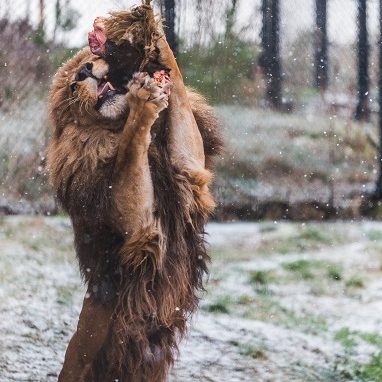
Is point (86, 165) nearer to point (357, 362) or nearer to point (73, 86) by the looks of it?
point (73, 86)

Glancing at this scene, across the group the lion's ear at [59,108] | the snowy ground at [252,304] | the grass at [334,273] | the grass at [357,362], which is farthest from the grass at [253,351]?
the lion's ear at [59,108]

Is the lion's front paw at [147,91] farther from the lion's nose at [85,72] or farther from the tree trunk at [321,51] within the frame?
the tree trunk at [321,51]

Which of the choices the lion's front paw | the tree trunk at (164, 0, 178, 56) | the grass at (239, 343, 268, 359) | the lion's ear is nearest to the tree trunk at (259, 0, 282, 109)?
the tree trunk at (164, 0, 178, 56)

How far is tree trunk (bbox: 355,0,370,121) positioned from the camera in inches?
306

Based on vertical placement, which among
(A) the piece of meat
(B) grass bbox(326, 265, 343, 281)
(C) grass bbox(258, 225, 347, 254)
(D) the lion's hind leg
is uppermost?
(A) the piece of meat

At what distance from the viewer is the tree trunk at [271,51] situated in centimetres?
730

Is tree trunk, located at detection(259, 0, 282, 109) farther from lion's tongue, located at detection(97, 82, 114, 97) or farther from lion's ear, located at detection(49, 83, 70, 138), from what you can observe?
lion's tongue, located at detection(97, 82, 114, 97)

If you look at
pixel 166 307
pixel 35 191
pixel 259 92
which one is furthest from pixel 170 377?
pixel 259 92

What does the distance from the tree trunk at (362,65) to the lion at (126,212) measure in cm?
457

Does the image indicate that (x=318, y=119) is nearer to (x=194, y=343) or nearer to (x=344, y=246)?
(x=344, y=246)

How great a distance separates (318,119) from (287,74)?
54 cm

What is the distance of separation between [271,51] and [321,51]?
57 centimetres

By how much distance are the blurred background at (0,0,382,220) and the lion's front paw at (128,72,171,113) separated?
10.6 feet

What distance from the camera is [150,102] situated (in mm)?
3012
